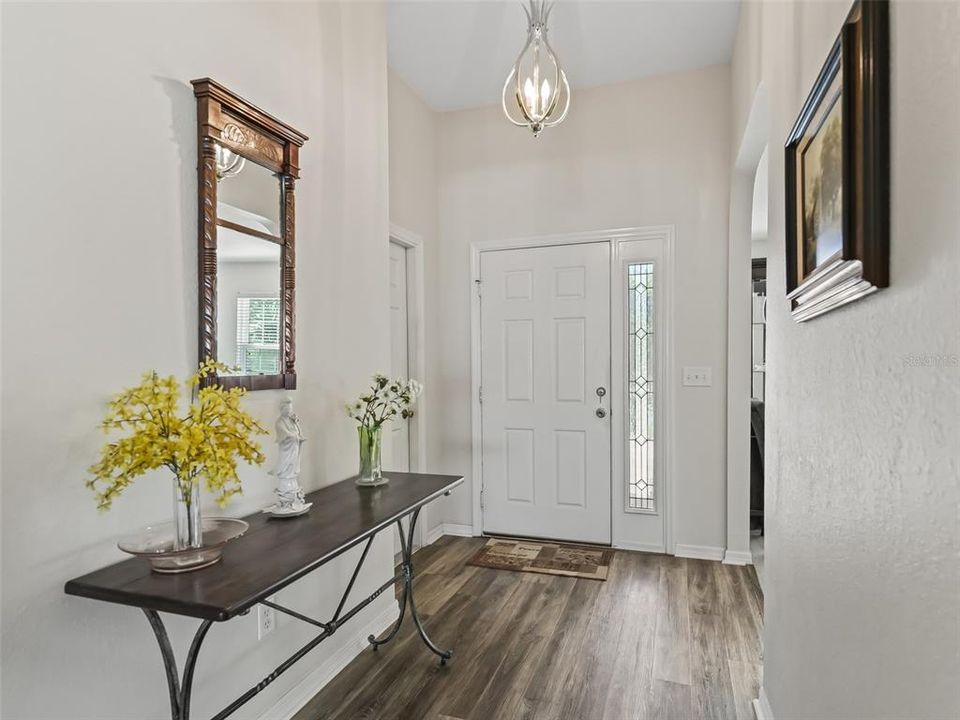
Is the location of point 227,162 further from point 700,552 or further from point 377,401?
point 700,552

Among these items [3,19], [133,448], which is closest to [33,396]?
[133,448]

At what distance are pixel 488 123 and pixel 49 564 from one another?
3644mm

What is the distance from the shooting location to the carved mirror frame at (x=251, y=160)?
1733 millimetres

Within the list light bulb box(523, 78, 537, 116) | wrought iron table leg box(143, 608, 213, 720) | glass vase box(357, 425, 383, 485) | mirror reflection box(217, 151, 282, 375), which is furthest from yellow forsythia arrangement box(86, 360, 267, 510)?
light bulb box(523, 78, 537, 116)

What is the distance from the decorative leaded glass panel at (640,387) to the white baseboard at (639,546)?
23 cm

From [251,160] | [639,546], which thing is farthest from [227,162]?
[639,546]

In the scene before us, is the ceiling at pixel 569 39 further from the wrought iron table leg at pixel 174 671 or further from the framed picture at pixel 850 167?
the wrought iron table leg at pixel 174 671

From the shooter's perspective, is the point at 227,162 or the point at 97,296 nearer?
the point at 97,296

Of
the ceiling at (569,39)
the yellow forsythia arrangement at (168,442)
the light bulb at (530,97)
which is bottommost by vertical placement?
the yellow forsythia arrangement at (168,442)

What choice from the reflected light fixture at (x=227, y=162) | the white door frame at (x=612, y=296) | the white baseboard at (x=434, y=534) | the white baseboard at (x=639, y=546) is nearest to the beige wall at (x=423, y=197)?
the white baseboard at (x=434, y=534)

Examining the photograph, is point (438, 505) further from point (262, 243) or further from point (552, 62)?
point (552, 62)

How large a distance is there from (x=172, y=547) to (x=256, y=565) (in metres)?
0.21

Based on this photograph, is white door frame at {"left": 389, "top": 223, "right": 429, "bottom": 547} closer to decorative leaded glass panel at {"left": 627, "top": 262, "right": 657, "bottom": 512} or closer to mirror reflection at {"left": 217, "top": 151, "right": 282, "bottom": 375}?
decorative leaded glass panel at {"left": 627, "top": 262, "right": 657, "bottom": 512}

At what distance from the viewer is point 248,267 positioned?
6.35ft
